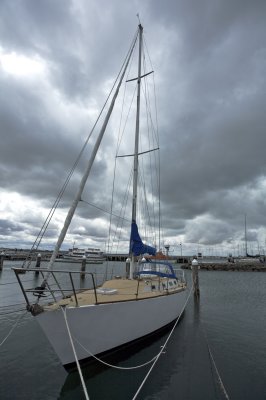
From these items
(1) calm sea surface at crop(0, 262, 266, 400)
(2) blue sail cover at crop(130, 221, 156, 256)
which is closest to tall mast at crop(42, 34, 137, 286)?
(1) calm sea surface at crop(0, 262, 266, 400)

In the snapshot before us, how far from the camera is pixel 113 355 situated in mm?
8844

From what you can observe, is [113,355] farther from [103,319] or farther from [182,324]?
[182,324]

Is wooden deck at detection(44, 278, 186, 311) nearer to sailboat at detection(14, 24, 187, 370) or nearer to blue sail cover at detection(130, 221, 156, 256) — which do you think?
sailboat at detection(14, 24, 187, 370)

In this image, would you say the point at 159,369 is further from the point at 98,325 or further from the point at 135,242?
the point at 135,242

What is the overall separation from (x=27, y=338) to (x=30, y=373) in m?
3.84

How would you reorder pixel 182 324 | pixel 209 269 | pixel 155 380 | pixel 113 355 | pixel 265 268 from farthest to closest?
pixel 209 269, pixel 265 268, pixel 182 324, pixel 113 355, pixel 155 380

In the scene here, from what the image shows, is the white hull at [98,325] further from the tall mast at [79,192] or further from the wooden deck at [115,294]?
the tall mast at [79,192]

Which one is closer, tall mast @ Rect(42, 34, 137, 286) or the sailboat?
the sailboat

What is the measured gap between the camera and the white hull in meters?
7.39

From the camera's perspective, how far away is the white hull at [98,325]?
739 centimetres

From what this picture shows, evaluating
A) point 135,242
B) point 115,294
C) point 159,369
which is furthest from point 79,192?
point 159,369

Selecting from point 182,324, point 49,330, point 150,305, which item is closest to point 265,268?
point 182,324

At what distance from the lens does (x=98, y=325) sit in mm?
8031

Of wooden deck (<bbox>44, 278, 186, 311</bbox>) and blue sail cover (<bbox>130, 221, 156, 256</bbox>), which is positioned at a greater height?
blue sail cover (<bbox>130, 221, 156, 256</bbox>)
